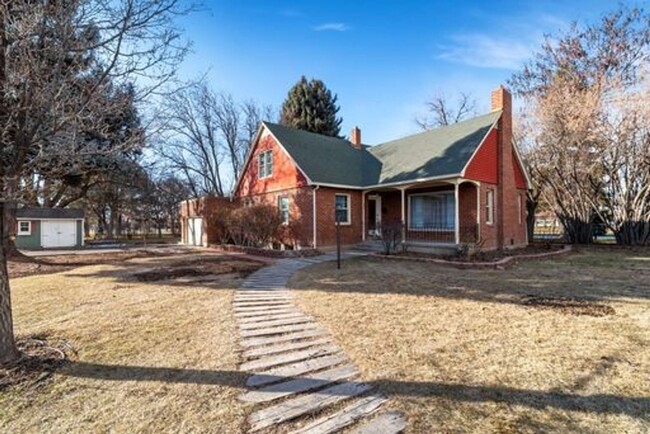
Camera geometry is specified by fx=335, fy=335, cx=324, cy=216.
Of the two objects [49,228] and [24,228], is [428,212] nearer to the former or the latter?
[49,228]

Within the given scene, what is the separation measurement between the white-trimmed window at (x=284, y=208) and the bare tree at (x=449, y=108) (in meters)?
21.0

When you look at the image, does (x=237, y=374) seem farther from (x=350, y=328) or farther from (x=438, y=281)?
(x=438, y=281)

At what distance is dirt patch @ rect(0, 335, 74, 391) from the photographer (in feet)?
11.6

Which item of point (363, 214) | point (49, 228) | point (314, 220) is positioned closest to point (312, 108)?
point (363, 214)

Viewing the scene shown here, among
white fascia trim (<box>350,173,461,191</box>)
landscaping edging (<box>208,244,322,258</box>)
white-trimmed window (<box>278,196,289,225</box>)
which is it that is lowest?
landscaping edging (<box>208,244,322,258</box>)

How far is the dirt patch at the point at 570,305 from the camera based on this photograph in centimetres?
568

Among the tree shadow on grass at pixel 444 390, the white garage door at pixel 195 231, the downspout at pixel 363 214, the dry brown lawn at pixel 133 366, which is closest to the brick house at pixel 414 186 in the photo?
the downspout at pixel 363 214

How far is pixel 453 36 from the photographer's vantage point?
1264 centimetres

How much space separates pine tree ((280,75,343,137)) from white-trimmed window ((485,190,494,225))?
58.5 ft

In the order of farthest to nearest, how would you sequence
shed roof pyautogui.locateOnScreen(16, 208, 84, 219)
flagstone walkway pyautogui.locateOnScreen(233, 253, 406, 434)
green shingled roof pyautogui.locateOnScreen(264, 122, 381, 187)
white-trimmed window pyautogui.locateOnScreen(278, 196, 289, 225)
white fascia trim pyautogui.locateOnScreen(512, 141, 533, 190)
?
shed roof pyautogui.locateOnScreen(16, 208, 84, 219)
white-trimmed window pyautogui.locateOnScreen(278, 196, 289, 225)
white fascia trim pyautogui.locateOnScreen(512, 141, 533, 190)
green shingled roof pyautogui.locateOnScreen(264, 122, 381, 187)
flagstone walkway pyautogui.locateOnScreen(233, 253, 406, 434)

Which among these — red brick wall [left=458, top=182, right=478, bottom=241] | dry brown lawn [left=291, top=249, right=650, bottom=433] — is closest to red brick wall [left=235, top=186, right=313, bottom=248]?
red brick wall [left=458, top=182, right=478, bottom=241]

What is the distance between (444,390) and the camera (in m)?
3.22

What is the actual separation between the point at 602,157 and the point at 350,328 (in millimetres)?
18771

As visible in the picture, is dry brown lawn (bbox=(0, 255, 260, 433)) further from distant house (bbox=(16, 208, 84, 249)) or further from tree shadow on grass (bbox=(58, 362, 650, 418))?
distant house (bbox=(16, 208, 84, 249))
